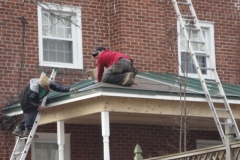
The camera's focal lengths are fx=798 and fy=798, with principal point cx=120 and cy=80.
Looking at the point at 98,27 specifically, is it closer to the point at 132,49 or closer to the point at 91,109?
the point at 132,49

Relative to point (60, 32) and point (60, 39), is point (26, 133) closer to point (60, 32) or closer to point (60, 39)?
point (60, 39)

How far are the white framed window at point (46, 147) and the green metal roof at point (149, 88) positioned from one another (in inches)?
44.4

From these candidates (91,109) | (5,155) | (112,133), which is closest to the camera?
(91,109)

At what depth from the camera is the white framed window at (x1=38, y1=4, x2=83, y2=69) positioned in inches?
726

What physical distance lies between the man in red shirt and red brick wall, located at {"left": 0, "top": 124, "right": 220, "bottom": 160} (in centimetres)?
249

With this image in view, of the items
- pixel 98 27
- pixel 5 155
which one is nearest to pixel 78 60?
pixel 98 27

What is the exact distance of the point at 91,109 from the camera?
52.2 ft

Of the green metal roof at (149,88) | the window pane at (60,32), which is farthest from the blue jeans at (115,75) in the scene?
the window pane at (60,32)

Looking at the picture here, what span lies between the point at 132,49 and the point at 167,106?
289 cm

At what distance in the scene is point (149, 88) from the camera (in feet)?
53.3

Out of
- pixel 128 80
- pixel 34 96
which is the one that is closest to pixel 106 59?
pixel 128 80

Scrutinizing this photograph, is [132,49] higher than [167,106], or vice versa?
[132,49]

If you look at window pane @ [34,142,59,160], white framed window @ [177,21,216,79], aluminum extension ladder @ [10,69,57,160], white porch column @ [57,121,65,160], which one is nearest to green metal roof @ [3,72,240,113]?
aluminum extension ladder @ [10,69,57,160]

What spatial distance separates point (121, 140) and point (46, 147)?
6.06ft
